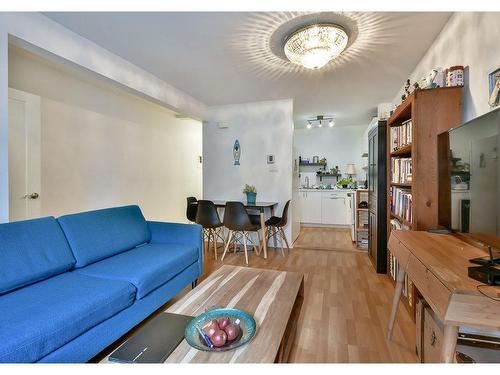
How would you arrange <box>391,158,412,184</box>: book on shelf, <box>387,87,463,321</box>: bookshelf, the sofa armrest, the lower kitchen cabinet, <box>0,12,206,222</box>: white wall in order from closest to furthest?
<box>0,12,206,222</box>: white wall → <box>387,87,463,321</box>: bookshelf → <box>391,158,412,184</box>: book on shelf → the sofa armrest → the lower kitchen cabinet

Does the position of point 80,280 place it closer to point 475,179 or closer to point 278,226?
point 475,179

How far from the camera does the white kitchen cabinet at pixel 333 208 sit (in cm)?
582

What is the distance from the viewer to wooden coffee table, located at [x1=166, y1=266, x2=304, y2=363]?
1069 millimetres

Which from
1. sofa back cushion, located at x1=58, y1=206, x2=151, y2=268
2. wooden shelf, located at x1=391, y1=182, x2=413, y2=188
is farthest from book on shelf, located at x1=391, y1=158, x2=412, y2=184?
sofa back cushion, located at x1=58, y1=206, x2=151, y2=268

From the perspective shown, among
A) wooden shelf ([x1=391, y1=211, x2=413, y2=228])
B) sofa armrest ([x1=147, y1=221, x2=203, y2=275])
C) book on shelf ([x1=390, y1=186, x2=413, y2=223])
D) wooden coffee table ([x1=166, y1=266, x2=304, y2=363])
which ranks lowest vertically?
wooden coffee table ([x1=166, y1=266, x2=304, y2=363])

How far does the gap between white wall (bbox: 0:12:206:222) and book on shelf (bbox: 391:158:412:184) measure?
286cm

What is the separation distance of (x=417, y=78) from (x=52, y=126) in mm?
4192

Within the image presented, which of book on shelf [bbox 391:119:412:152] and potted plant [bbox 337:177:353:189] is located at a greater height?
book on shelf [bbox 391:119:412:152]

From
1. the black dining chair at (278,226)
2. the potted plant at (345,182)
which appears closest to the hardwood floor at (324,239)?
the black dining chair at (278,226)

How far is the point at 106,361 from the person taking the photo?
104 cm

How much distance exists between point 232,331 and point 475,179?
1358 mm

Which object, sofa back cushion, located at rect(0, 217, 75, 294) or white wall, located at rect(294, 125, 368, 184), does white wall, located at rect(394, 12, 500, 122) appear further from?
white wall, located at rect(294, 125, 368, 184)

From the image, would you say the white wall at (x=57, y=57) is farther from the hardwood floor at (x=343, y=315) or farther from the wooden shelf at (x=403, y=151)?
the wooden shelf at (x=403, y=151)

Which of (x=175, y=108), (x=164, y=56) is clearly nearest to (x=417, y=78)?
(x=164, y=56)
